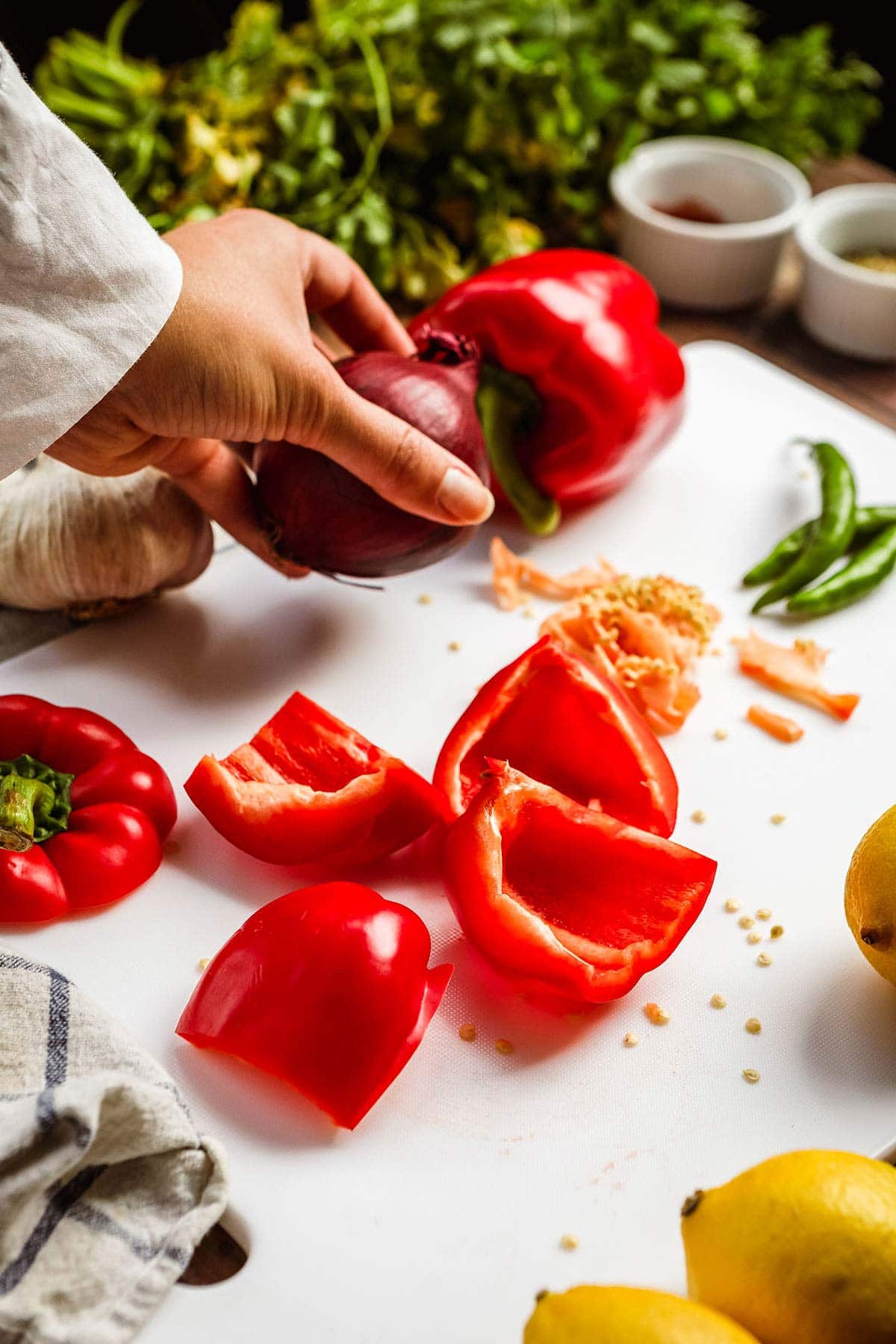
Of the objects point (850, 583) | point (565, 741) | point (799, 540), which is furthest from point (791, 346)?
point (565, 741)

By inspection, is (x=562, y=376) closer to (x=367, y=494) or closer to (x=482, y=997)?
(x=367, y=494)

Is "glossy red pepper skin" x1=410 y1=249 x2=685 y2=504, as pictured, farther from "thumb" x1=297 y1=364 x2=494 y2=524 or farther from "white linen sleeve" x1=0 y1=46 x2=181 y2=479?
"white linen sleeve" x1=0 y1=46 x2=181 y2=479

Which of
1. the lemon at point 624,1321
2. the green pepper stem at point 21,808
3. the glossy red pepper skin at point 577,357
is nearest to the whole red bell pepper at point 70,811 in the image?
the green pepper stem at point 21,808

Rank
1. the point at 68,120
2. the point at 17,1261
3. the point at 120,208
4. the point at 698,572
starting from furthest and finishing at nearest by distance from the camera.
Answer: the point at 68,120
the point at 698,572
the point at 120,208
the point at 17,1261

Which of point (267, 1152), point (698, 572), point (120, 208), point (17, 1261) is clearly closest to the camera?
point (17, 1261)

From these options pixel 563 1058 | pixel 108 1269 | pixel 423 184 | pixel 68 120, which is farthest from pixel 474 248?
pixel 108 1269

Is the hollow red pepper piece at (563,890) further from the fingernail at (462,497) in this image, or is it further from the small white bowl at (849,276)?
the small white bowl at (849,276)

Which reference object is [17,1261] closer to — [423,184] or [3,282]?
[3,282]
